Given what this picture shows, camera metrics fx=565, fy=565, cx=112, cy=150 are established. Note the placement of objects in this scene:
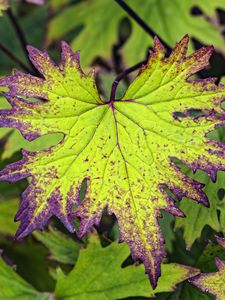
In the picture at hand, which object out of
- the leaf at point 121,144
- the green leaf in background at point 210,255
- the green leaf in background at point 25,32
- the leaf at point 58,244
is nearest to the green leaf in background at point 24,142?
the leaf at point 58,244

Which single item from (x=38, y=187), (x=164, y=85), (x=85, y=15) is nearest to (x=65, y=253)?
(x=38, y=187)

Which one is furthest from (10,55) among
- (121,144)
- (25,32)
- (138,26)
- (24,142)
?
(25,32)

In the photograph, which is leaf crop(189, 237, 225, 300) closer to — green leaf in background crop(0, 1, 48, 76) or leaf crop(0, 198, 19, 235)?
leaf crop(0, 198, 19, 235)

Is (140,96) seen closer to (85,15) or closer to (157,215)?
(157,215)

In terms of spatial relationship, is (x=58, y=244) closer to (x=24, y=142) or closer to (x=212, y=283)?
(x=24, y=142)

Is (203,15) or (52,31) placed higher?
(52,31)

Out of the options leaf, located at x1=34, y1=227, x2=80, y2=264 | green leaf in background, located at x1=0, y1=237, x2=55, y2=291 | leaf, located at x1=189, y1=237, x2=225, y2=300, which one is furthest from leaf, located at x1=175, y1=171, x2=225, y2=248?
green leaf in background, located at x1=0, y1=237, x2=55, y2=291

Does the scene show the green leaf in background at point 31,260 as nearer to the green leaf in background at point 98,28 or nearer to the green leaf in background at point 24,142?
the green leaf in background at point 24,142
